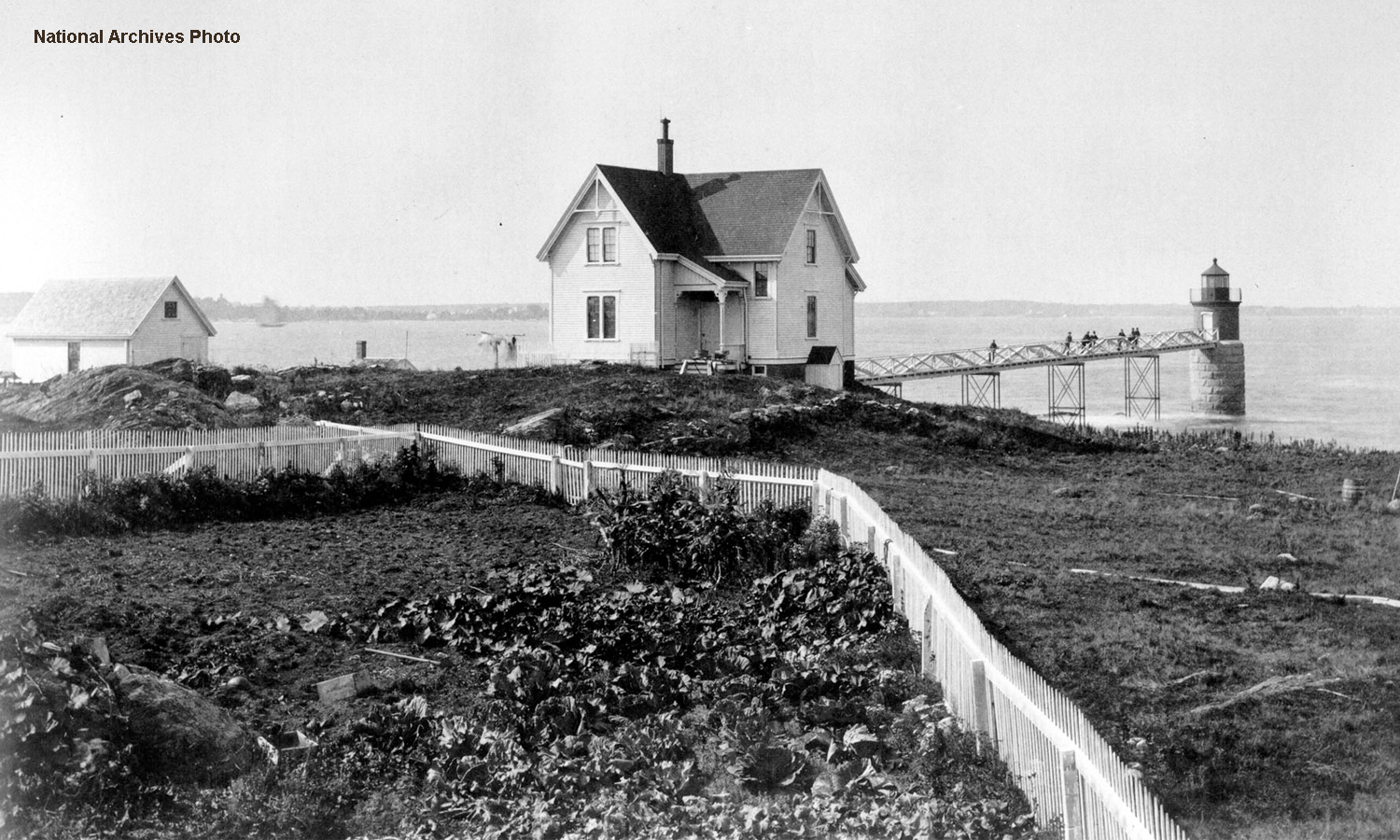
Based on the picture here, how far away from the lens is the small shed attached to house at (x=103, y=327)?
50344 mm

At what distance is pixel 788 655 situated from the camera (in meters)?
11.6

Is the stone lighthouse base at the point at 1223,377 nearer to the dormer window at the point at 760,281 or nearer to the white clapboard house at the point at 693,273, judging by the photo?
the white clapboard house at the point at 693,273

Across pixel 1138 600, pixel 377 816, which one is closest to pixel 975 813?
pixel 377 816

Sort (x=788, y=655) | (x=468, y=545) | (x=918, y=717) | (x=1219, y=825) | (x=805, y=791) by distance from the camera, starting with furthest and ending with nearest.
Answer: (x=468, y=545)
(x=788, y=655)
(x=918, y=717)
(x=805, y=791)
(x=1219, y=825)

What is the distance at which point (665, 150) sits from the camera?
1876 inches

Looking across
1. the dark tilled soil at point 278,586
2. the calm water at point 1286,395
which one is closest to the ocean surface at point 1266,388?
the calm water at point 1286,395

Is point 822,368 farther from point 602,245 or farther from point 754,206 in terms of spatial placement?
point 602,245

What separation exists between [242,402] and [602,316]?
13.7 m

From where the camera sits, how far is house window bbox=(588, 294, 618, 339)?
146 feet

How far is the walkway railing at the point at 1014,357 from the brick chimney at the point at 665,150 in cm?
1073

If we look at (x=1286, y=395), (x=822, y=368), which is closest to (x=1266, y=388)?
(x=1286, y=395)

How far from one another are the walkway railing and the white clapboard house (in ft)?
22.7

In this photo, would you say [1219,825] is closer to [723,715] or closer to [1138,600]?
[723,715]

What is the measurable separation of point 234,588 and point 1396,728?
1140 centimetres
